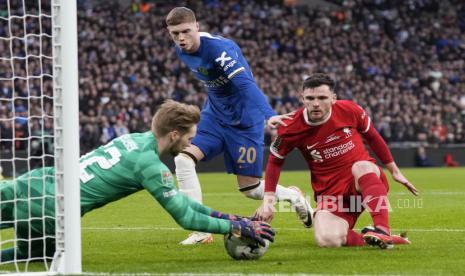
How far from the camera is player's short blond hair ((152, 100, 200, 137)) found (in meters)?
6.23

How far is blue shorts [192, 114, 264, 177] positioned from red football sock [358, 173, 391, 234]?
1.65 m

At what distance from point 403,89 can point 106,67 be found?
431 inches

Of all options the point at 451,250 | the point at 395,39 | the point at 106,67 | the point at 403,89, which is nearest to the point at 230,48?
the point at 451,250

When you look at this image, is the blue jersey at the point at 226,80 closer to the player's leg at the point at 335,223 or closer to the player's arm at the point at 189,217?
the player's leg at the point at 335,223

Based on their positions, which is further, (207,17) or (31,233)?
(207,17)

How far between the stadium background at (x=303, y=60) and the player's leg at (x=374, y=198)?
700 inches

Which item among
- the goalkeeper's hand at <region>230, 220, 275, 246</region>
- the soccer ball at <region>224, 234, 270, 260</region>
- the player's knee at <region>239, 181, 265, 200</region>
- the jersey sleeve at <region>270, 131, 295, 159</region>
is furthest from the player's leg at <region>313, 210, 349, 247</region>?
the goalkeeper's hand at <region>230, 220, 275, 246</region>

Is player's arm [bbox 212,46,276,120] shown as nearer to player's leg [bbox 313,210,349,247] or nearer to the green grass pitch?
player's leg [bbox 313,210,349,247]

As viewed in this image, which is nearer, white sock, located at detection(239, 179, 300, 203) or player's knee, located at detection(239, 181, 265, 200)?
white sock, located at detection(239, 179, 300, 203)

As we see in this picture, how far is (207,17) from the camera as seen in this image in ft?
114

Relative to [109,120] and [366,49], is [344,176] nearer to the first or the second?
[109,120]

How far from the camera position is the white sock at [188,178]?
891cm

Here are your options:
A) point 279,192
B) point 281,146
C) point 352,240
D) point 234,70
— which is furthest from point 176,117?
point 279,192

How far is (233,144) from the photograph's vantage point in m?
9.33
